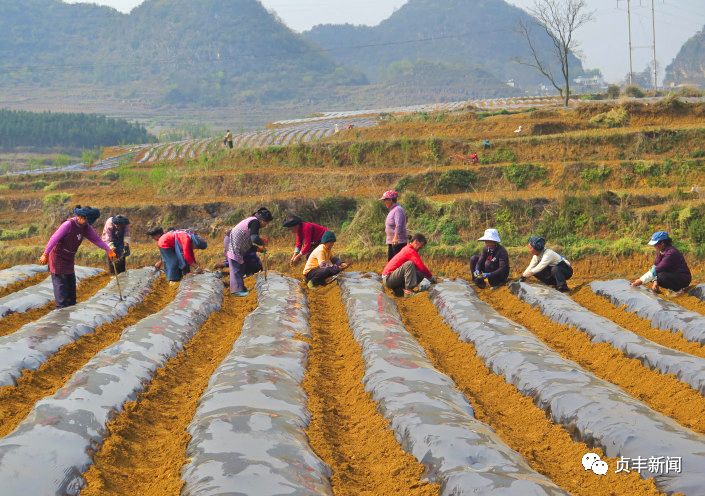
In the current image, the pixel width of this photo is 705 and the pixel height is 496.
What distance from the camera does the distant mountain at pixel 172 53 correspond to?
103688 millimetres

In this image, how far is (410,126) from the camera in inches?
1080

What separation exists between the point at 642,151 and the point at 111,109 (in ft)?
259

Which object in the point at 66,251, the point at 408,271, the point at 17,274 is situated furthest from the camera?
the point at 17,274

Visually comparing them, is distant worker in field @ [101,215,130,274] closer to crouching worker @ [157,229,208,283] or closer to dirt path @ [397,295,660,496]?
crouching worker @ [157,229,208,283]

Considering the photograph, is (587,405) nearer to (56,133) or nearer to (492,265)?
(492,265)

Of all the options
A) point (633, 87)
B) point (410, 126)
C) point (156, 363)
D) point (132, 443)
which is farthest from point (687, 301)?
point (633, 87)

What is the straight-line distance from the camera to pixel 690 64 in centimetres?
13300

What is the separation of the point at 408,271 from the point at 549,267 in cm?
191

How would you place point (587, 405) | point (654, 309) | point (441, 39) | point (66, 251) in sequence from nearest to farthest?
point (587, 405), point (654, 309), point (66, 251), point (441, 39)

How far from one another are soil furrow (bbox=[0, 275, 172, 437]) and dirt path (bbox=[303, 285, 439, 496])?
2067 millimetres

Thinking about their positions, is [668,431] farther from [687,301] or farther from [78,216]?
[78,216]

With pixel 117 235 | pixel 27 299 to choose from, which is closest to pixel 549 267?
pixel 117 235

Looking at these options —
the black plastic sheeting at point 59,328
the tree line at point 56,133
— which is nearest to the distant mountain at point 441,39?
the tree line at point 56,133

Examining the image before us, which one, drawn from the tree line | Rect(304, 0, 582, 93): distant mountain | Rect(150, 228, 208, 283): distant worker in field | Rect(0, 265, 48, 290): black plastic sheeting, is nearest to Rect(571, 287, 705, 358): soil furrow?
Rect(150, 228, 208, 283): distant worker in field
